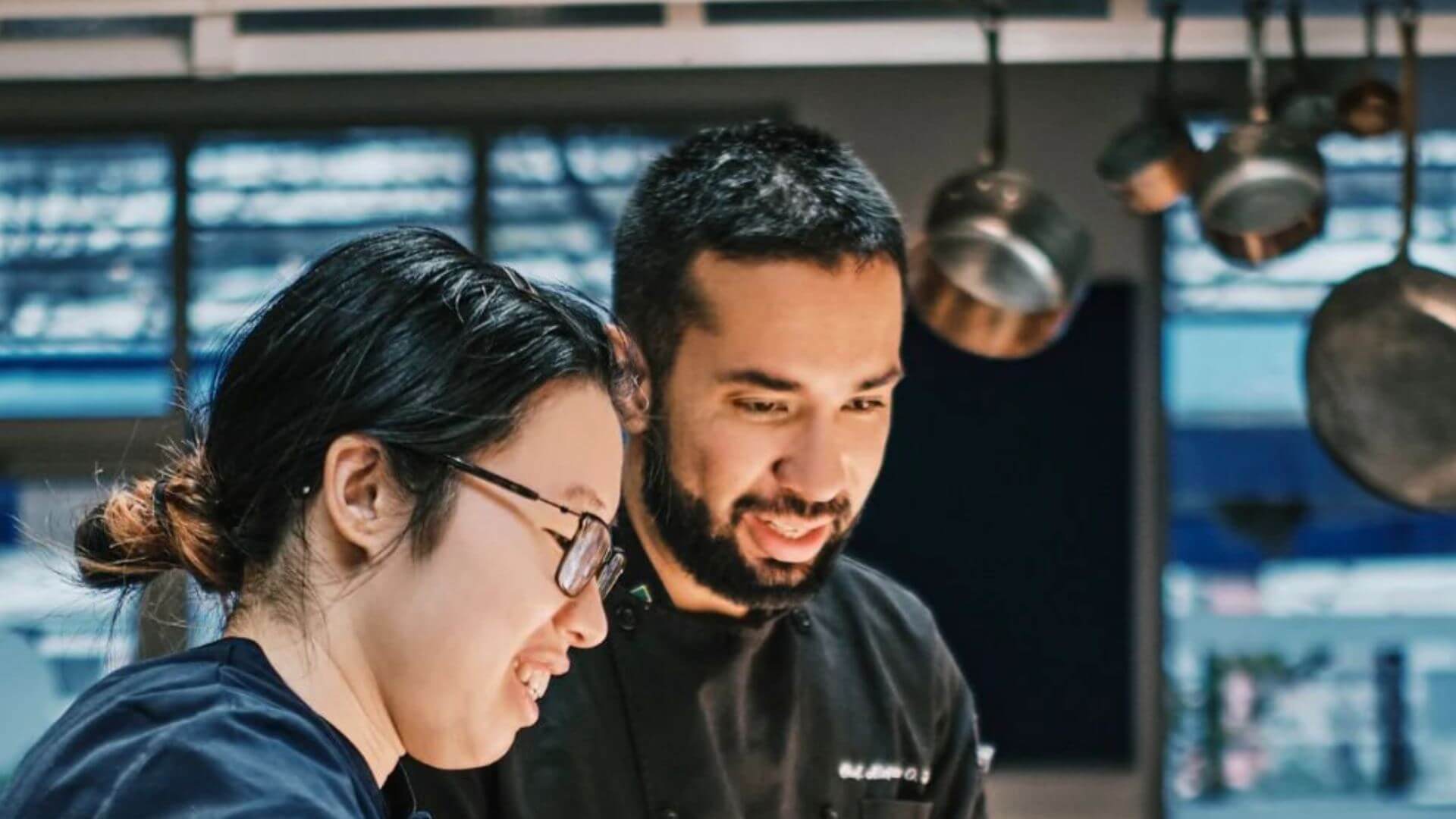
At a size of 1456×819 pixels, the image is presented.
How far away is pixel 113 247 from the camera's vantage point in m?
5.24

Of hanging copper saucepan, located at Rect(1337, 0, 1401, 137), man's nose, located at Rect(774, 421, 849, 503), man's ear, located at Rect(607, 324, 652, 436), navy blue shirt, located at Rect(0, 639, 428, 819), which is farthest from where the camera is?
hanging copper saucepan, located at Rect(1337, 0, 1401, 137)

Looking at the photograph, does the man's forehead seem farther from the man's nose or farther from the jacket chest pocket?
the jacket chest pocket

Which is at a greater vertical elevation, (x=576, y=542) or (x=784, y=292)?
(x=784, y=292)

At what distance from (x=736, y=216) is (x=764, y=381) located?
15cm

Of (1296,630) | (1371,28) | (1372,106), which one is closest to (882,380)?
(1371,28)

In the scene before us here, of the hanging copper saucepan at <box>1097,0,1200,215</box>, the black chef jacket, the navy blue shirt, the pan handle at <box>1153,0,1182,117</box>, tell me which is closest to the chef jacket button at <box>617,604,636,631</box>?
the black chef jacket

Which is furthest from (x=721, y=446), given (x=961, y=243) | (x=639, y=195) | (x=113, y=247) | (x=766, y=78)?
(x=113, y=247)

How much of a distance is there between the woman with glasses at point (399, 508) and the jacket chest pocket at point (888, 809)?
63 centimetres

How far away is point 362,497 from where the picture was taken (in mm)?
1222

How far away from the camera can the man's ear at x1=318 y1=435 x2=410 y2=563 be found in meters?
1.21

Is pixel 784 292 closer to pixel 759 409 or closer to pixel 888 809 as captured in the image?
pixel 759 409

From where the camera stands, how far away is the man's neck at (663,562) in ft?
5.90

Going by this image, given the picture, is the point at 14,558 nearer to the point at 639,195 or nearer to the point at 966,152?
the point at 966,152

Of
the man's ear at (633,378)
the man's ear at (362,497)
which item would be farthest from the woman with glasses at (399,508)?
the man's ear at (633,378)
